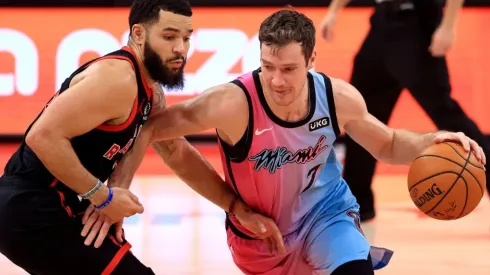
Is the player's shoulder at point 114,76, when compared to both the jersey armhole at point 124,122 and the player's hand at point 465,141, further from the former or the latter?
the player's hand at point 465,141

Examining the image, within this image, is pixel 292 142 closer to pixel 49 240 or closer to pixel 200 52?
pixel 49 240

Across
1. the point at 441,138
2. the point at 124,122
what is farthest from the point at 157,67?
the point at 441,138

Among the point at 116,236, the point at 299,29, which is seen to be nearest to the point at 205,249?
the point at 116,236

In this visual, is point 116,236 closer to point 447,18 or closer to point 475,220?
point 447,18

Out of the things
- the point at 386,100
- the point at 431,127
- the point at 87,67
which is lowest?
the point at 431,127

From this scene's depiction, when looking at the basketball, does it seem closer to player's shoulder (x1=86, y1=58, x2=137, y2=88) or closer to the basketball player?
the basketball player

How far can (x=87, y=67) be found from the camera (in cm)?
357

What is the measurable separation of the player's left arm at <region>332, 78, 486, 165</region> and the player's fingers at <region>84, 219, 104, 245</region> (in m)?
1.19

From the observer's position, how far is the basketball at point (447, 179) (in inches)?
149

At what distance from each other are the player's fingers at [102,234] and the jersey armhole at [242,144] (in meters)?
0.68

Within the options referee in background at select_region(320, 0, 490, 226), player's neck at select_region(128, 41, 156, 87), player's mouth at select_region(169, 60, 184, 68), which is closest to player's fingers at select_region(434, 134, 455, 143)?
player's mouth at select_region(169, 60, 184, 68)

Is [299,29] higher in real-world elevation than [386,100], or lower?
higher

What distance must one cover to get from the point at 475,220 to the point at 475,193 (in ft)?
9.32

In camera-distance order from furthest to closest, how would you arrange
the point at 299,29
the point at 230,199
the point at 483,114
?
the point at 483,114
the point at 230,199
the point at 299,29
